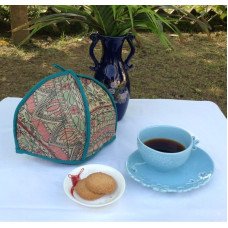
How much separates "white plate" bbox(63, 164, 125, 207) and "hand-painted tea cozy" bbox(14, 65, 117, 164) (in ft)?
0.13

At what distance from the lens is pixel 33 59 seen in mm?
2754

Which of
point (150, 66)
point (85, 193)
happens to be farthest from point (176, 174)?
point (150, 66)

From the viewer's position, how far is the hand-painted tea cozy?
2.68ft

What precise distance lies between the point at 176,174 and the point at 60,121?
0.80 feet

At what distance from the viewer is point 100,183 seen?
734 mm

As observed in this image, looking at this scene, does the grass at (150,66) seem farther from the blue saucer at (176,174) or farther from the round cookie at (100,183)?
the round cookie at (100,183)

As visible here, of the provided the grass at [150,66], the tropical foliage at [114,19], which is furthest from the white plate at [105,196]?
the grass at [150,66]

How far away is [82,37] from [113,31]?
2102mm

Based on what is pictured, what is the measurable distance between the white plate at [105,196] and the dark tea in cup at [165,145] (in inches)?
3.5

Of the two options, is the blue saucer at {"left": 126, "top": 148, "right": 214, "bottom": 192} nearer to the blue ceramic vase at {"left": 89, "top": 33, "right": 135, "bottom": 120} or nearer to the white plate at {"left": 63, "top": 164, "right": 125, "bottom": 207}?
the white plate at {"left": 63, "top": 164, "right": 125, "bottom": 207}

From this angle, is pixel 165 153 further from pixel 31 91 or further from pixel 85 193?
pixel 31 91

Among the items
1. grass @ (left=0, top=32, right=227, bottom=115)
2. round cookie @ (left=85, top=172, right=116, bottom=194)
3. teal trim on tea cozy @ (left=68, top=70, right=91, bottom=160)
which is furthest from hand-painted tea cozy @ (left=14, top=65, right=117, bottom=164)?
grass @ (left=0, top=32, right=227, bottom=115)

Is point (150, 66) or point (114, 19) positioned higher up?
point (114, 19)

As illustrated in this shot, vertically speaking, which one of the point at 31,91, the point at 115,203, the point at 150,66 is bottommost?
the point at 150,66
